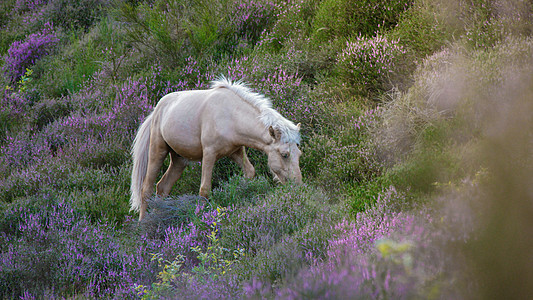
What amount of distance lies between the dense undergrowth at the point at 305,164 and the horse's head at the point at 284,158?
0.75 feet

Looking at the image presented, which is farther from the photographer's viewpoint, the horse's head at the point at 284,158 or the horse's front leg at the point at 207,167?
the horse's front leg at the point at 207,167

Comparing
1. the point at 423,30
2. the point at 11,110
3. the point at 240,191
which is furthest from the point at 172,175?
the point at 11,110

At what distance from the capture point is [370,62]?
761 centimetres

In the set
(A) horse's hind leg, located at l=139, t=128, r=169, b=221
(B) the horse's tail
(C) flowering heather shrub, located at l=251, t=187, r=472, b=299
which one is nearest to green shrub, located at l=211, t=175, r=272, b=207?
(A) horse's hind leg, located at l=139, t=128, r=169, b=221

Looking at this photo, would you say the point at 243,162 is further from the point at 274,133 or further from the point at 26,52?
the point at 26,52

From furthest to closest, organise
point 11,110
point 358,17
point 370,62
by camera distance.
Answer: point 11,110, point 358,17, point 370,62

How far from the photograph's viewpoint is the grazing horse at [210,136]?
597 cm

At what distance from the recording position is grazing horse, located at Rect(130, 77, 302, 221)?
5.97 m

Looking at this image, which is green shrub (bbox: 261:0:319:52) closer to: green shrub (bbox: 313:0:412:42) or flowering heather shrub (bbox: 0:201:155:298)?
green shrub (bbox: 313:0:412:42)

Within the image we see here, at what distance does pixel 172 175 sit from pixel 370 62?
3439 millimetres

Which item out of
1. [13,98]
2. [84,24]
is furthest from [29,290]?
[84,24]

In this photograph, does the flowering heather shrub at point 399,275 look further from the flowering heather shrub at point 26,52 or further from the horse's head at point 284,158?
the flowering heather shrub at point 26,52

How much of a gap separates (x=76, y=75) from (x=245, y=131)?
7.31 m

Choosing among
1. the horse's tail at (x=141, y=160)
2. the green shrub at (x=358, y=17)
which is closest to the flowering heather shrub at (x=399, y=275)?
the horse's tail at (x=141, y=160)
